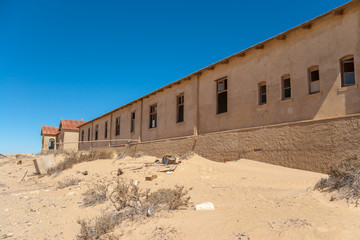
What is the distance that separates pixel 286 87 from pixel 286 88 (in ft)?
0.17

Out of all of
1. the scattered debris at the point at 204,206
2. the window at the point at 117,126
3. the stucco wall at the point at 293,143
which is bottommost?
the scattered debris at the point at 204,206

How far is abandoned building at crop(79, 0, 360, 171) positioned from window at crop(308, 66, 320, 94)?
18 mm

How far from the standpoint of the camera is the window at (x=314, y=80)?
8.94m

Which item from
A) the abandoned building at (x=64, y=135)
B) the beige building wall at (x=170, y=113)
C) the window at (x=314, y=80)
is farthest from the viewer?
the abandoned building at (x=64, y=135)

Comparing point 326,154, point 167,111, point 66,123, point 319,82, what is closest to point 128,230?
point 326,154

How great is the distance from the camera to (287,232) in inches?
155

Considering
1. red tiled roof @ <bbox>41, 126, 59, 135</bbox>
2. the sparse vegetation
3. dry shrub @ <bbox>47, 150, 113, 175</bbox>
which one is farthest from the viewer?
red tiled roof @ <bbox>41, 126, 59, 135</bbox>

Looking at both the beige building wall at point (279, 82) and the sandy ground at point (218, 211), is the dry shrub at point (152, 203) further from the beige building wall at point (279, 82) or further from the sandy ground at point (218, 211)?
the beige building wall at point (279, 82)

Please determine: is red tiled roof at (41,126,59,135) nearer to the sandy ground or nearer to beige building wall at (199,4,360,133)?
the sandy ground

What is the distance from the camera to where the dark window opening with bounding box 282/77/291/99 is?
9867 millimetres

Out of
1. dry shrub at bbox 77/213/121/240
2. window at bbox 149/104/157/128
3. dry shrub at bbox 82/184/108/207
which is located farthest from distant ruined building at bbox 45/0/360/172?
dry shrub at bbox 77/213/121/240

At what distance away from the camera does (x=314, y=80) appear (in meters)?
9.09

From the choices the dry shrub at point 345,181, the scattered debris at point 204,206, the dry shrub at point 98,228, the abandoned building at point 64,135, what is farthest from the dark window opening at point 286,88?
the abandoned building at point 64,135

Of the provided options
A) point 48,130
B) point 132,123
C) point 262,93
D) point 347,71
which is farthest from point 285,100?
point 48,130
